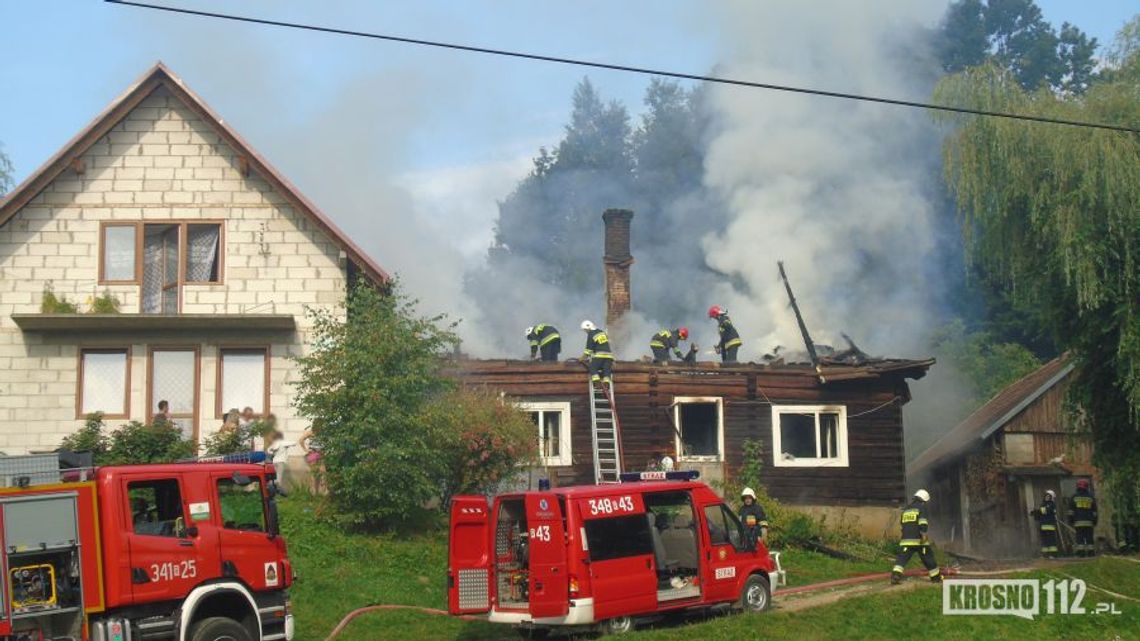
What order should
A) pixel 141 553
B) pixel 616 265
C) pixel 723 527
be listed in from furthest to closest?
1. pixel 616 265
2. pixel 723 527
3. pixel 141 553

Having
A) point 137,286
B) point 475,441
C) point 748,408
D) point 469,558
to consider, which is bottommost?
point 469,558

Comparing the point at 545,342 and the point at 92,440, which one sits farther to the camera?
the point at 545,342

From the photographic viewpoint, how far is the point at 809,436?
27.4 m

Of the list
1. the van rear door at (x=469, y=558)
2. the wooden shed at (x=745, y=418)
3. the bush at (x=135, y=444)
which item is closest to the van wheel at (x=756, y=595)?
the van rear door at (x=469, y=558)

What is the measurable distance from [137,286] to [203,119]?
11.2 ft

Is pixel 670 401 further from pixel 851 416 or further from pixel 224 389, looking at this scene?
pixel 224 389

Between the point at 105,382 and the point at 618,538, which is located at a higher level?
the point at 105,382

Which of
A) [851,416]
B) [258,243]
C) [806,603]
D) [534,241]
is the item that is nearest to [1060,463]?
[851,416]

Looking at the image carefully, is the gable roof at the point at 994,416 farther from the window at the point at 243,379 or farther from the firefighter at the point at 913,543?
the window at the point at 243,379

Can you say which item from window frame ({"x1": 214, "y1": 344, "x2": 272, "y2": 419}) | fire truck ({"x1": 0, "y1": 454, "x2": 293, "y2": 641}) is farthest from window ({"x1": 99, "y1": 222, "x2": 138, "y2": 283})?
fire truck ({"x1": 0, "y1": 454, "x2": 293, "y2": 641})

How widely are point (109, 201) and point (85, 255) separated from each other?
1120 mm

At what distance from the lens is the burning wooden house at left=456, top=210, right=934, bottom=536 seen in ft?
84.5

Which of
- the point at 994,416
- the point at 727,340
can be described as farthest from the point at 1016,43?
the point at 727,340

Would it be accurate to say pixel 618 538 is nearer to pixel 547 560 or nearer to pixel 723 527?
pixel 547 560
